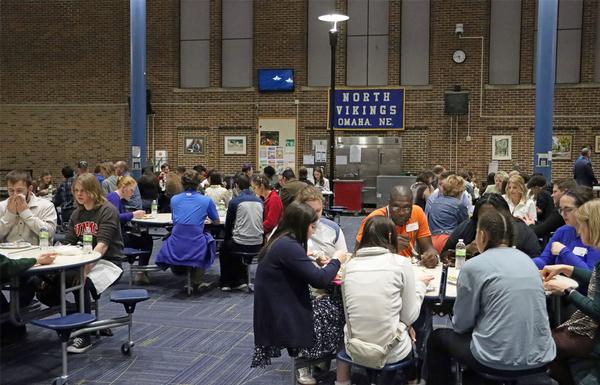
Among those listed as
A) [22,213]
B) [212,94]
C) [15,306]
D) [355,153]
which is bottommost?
[15,306]

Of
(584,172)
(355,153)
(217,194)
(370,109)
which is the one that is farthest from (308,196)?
(370,109)

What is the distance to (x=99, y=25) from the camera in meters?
17.4

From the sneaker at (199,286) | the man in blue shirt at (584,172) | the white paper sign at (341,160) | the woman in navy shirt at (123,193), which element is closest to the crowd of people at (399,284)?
the woman in navy shirt at (123,193)

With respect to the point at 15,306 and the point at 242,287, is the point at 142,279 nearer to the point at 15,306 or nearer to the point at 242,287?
the point at 242,287

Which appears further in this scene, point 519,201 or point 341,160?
point 341,160

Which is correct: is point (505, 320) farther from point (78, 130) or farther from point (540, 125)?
point (78, 130)

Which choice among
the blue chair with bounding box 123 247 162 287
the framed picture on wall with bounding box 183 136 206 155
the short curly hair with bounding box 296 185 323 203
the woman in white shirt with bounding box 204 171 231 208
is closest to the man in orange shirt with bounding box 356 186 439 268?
the short curly hair with bounding box 296 185 323 203

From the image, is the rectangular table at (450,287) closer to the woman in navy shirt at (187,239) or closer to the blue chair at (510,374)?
the blue chair at (510,374)

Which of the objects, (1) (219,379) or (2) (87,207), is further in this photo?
(2) (87,207)

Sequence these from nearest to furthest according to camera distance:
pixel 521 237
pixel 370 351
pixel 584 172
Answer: pixel 370 351 < pixel 521 237 < pixel 584 172

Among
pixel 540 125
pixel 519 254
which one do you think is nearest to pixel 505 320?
pixel 519 254

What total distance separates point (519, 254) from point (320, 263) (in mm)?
1483

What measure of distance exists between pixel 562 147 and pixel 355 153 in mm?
5202

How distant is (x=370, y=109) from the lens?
16172mm
